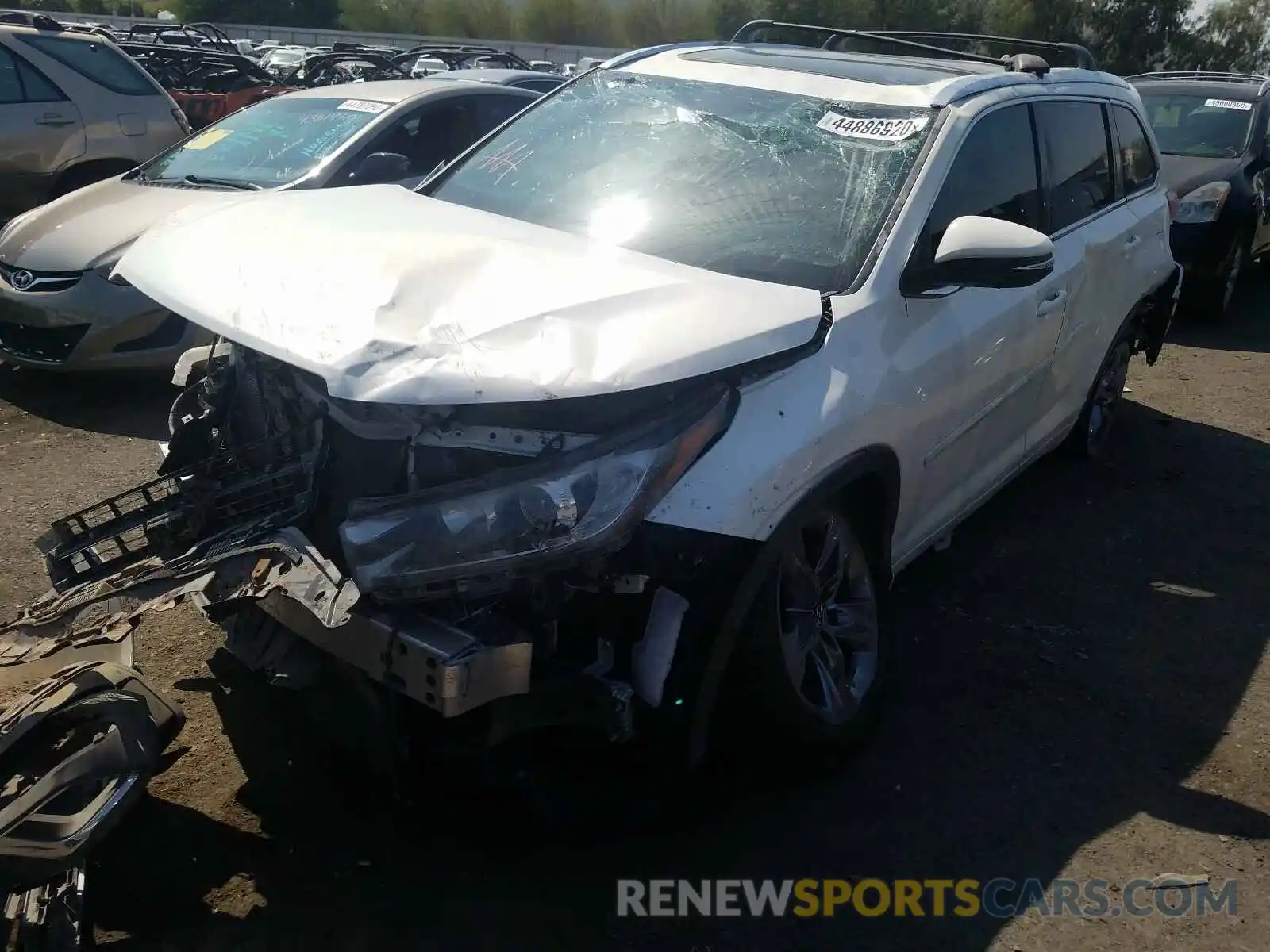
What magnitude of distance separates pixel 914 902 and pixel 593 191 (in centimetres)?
232

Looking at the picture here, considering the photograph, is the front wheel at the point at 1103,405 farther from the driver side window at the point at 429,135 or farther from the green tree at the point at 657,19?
the green tree at the point at 657,19

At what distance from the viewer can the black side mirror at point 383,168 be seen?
19.6ft

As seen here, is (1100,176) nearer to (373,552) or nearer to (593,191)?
(593,191)

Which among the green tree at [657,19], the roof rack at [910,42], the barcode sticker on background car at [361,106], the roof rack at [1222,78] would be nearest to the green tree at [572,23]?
the green tree at [657,19]

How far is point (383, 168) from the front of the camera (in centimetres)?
598

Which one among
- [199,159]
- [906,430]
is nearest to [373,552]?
[906,430]

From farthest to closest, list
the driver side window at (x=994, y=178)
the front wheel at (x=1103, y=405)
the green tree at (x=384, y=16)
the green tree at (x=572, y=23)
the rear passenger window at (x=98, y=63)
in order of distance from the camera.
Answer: the green tree at (x=572, y=23) → the green tree at (x=384, y=16) → the rear passenger window at (x=98, y=63) → the front wheel at (x=1103, y=405) → the driver side window at (x=994, y=178)

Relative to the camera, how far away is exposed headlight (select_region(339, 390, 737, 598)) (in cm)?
235

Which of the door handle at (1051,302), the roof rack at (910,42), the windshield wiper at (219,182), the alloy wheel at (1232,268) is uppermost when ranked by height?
the roof rack at (910,42)

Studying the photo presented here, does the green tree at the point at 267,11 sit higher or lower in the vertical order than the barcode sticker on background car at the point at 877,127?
lower

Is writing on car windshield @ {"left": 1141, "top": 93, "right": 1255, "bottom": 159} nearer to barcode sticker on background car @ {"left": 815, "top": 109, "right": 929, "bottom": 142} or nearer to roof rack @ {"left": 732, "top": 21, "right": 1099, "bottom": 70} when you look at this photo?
roof rack @ {"left": 732, "top": 21, "right": 1099, "bottom": 70}

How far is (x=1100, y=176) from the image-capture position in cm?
485

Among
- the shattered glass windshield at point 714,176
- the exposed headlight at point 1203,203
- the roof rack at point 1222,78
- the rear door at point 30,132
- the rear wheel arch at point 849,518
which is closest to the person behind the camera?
the rear wheel arch at point 849,518

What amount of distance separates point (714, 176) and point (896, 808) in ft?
6.48
